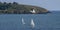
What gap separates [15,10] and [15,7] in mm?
1835

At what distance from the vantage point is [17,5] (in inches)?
5197

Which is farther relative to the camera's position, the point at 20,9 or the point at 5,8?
the point at 20,9

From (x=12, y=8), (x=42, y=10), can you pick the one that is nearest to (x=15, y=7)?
(x=12, y=8)

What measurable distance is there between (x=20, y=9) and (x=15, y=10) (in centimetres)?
501

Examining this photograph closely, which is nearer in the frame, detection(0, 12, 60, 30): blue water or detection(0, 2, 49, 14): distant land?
detection(0, 12, 60, 30): blue water

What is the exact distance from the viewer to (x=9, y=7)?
5064 inches

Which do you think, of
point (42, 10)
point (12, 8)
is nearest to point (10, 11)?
point (12, 8)

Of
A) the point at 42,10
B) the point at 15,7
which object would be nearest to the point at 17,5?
the point at 15,7

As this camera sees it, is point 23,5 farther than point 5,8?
Yes

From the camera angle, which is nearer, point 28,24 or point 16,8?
point 28,24

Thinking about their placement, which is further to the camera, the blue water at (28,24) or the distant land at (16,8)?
the distant land at (16,8)

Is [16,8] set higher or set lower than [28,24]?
lower

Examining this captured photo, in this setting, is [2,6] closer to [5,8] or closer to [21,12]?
[5,8]

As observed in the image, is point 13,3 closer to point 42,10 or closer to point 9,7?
point 9,7
